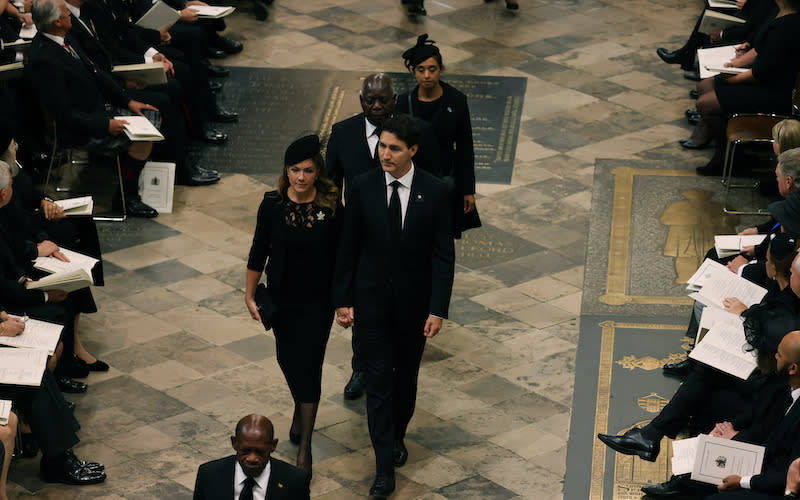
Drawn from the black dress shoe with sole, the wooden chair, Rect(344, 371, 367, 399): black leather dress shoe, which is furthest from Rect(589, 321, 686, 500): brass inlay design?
the black dress shoe with sole

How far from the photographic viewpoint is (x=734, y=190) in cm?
1184

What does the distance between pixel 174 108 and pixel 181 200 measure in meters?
0.91

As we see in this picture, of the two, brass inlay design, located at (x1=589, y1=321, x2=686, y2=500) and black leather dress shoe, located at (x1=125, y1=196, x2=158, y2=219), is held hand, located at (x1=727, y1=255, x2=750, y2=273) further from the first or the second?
black leather dress shoe, located at (x1=125, y1=196, x2=158, y2=219)

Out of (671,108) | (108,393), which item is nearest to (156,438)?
(108,393)

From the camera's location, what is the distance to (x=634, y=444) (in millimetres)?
8062

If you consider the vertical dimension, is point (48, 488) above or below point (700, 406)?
below

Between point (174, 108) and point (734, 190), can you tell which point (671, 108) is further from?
point (174, 108)

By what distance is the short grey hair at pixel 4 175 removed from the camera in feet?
27.9

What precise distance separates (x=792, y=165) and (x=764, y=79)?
299 centimetres

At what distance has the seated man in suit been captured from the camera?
35.3 feet

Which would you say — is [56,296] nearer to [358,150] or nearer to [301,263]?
[301,263]

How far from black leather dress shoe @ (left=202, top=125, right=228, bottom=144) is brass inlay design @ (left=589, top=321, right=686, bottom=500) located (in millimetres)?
4812

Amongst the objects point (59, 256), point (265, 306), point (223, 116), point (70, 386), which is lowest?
point (70, 386)

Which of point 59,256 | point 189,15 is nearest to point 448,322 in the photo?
point 59,256
